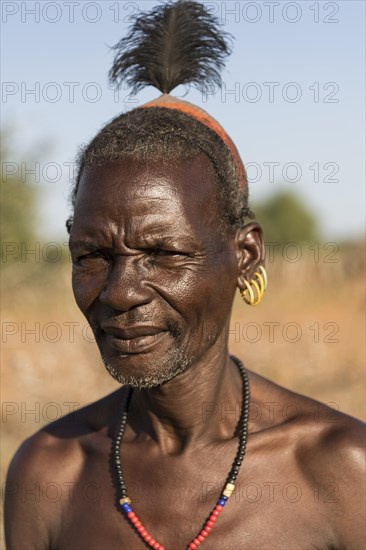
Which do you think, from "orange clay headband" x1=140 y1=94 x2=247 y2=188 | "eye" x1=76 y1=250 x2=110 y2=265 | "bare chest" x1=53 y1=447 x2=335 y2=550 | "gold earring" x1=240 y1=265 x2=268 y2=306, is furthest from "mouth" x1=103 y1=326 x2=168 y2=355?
"orange clay headband" x1=140 y1=94 x2=247 y2=188

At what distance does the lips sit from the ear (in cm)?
42

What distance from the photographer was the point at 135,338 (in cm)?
257

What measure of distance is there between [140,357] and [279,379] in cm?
647

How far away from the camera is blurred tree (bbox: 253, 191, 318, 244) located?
118 ft

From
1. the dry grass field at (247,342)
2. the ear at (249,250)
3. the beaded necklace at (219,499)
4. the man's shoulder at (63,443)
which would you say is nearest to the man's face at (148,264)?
the ear at (249,250)

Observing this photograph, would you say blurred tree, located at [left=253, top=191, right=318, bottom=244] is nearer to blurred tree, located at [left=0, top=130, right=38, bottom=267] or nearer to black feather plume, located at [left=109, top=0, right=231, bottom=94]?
blurred tree, located at [left=0, top=130, right=38, bottom=267]

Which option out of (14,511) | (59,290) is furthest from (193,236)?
(59,290)

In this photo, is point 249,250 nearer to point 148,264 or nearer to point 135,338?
point 148,264

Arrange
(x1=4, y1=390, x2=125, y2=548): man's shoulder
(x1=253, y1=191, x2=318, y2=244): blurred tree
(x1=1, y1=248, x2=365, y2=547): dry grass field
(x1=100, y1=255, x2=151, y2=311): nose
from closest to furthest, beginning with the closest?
(x1=100, y1=255, x2=151, y2=311): nose → (x1=4, y1=390, x2=125, y2=548): man's shoulder → (x1=1, y1=248, x2=365, y2=547): dry grass field → (x1=253, y1=191, x2=318, y2=244): blurred tree

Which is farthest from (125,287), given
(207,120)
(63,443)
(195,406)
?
(63,443)

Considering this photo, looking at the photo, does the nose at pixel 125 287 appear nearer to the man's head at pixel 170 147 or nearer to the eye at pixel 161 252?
the eye at pixel 161 252

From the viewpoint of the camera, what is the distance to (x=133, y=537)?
9.30 ft

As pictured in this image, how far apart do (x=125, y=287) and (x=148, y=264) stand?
12 centimetres

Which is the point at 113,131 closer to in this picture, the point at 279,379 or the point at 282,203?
the point at 279,379
